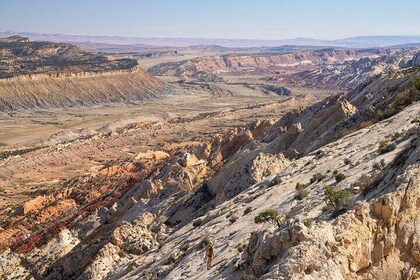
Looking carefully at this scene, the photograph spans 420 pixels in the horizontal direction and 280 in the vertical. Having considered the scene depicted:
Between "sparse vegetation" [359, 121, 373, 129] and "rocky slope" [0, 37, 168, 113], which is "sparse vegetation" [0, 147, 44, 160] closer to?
"rocky slope" [0, 37, 168, 113]

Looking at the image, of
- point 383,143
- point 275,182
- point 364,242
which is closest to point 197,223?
point 275,182

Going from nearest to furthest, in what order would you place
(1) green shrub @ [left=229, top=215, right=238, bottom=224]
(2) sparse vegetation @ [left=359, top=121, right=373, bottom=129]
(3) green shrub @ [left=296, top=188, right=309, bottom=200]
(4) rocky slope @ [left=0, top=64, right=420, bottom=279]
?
1. (4) rocky slope @ [left=0, top=64, right=420, bottom=279]
2. (3) green shrub @ [left=296, top=188, right=309, bottom=200]
3. (1) green shrub @ [left=229, top=215, right=238, bottom=224]
4. (2) sparse vegetation @ [left=359, top=121, right=373, bottom=129]

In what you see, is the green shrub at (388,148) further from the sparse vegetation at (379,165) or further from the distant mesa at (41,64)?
the distant mesa at (41,64)

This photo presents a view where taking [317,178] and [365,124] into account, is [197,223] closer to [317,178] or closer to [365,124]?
[317,178]

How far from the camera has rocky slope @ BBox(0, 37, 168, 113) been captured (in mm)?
144125

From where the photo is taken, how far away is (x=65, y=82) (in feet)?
514

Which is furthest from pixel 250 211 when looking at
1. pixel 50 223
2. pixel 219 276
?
pixel 50 223

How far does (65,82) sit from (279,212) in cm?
15056

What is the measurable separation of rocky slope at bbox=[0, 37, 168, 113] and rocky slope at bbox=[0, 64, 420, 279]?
106672 mm

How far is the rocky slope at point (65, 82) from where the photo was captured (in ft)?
473

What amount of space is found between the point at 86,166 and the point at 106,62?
402 feet

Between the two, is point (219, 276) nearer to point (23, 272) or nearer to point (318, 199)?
point (318, 199)

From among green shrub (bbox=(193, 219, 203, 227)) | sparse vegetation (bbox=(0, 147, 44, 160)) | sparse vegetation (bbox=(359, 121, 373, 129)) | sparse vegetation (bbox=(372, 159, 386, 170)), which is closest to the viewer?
sparse vegetation (bbox=(372, 159, 386, 170))

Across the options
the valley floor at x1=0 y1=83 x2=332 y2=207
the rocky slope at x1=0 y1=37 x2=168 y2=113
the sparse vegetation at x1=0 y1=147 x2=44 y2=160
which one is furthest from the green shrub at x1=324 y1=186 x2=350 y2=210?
the rocky slope at x1=0 y1=37 x2=168 y2=113
